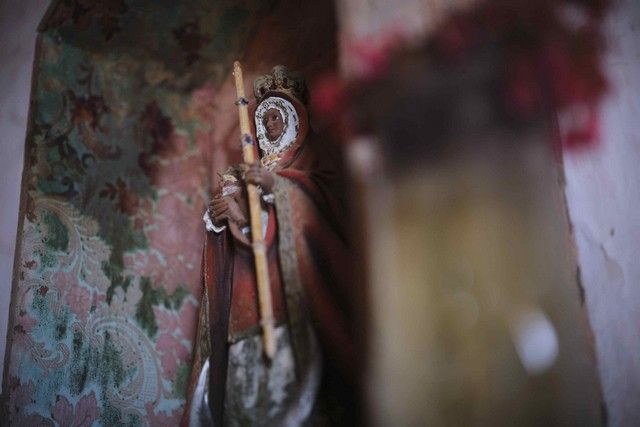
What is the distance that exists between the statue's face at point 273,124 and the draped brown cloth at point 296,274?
0.23 ft

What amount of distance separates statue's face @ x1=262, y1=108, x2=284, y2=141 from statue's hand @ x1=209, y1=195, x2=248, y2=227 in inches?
10.6

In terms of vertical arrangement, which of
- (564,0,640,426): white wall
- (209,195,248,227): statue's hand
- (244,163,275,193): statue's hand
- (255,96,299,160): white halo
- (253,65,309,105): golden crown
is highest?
(253,65,309,105): golden crown

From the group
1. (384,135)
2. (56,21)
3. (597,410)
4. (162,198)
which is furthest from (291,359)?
(56,21)

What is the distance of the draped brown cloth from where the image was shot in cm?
178

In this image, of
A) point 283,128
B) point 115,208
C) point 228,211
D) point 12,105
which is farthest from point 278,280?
point 12,105

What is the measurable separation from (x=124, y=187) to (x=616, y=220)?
1653 millimetres

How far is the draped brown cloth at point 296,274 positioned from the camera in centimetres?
178

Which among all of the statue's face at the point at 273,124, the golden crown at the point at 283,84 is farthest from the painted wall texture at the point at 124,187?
the statue's face at the point at 273,124

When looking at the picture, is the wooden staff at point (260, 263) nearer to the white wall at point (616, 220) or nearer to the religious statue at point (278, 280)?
the religious statue at point (278, 280)

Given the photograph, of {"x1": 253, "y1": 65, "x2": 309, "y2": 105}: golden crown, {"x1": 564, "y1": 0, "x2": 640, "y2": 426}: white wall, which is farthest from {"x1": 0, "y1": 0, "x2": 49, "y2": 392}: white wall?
{"x1": 564, "y1": 0, "x2": 640, "y2": 426}: white wall

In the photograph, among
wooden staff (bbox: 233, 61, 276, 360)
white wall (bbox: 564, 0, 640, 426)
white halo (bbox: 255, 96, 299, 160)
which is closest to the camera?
white wall (bbox: 564, 0, 640, 426)

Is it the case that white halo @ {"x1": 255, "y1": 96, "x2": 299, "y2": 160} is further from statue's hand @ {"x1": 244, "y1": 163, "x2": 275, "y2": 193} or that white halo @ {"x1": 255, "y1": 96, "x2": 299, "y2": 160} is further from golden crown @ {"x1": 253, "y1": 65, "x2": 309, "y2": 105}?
statue's hand @ {"x1": 244, "y1": 163, "x2": 275, "y2": 193}

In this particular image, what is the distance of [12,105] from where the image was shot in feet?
7.41

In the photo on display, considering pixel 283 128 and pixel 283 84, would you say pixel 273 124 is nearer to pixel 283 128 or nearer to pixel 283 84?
pixel 283 128
